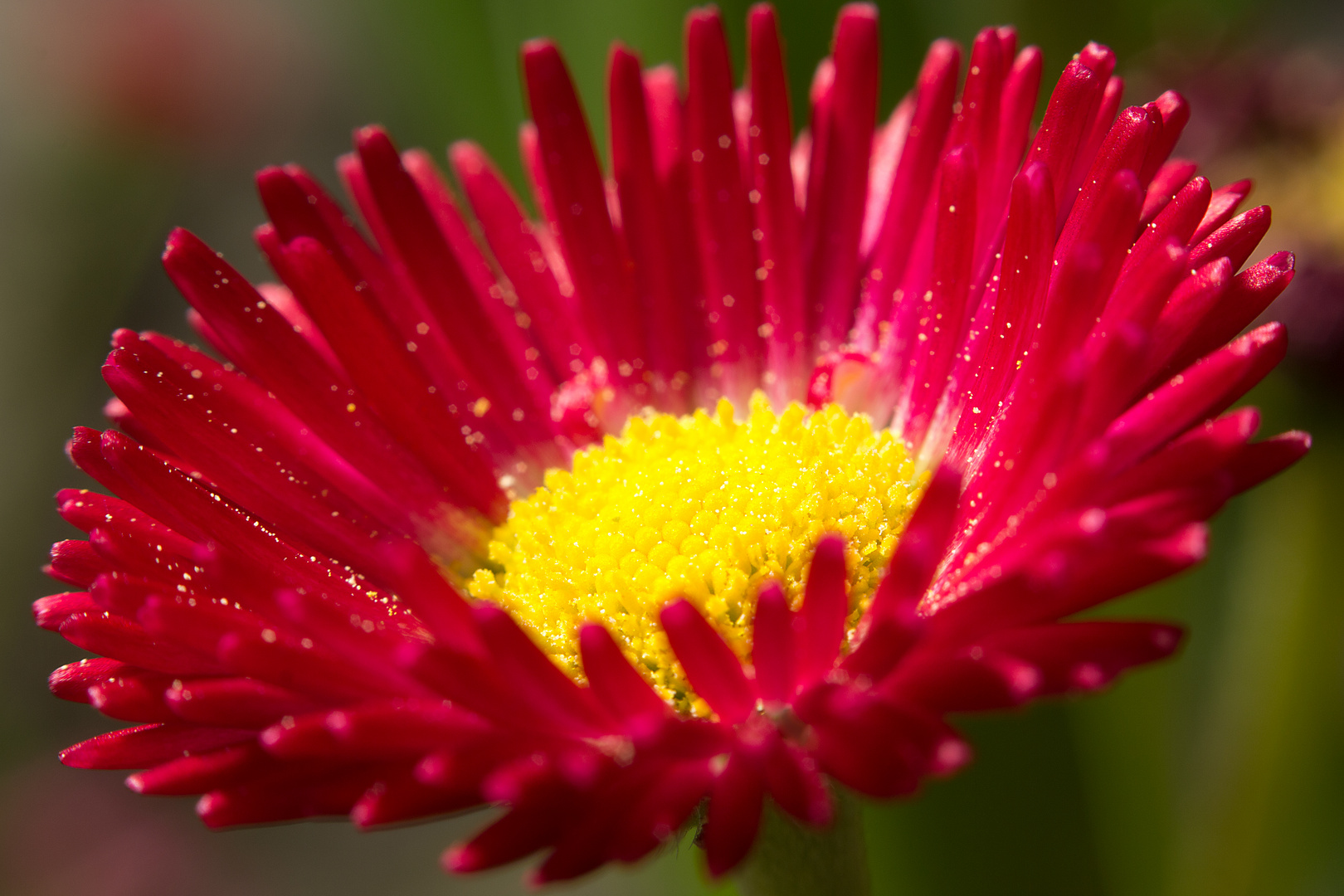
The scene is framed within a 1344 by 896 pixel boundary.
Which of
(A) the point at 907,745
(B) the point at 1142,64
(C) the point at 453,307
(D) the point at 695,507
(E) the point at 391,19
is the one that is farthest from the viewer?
(E) the point at 391,19

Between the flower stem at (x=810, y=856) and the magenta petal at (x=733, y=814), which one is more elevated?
the magenta petal at (x=733, y=814)

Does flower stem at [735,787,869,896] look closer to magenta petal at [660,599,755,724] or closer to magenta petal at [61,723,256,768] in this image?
magenta petal at [660,599,755,724]

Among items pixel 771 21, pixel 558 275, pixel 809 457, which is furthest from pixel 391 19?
pixel 809 457

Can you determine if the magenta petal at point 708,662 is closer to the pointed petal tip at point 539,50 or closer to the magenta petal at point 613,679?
the magenta petal at point 613,679

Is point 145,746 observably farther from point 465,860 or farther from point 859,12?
point 859,12

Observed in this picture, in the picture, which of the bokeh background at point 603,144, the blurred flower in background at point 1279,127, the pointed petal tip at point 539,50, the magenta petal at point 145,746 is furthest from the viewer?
the blurred flower in background at point 1279,127

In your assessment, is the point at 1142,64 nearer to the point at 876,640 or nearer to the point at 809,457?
the point at 809,457

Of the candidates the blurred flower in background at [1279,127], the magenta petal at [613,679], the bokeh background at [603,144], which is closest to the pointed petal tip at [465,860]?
the magenta petal at [613,679]

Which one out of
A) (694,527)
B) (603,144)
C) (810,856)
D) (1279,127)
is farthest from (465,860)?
(1279,127)
